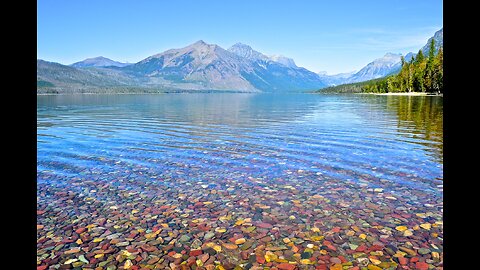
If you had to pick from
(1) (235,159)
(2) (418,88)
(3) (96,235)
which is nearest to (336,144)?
(1) (235,159)

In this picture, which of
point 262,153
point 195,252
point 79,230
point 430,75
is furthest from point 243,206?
point 430,75

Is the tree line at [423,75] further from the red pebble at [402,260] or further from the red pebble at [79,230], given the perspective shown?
the red pebble at [79,230]

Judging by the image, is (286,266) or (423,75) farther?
(423,75)

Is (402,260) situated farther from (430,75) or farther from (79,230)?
(430,75)

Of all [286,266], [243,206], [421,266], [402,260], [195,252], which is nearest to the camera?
[421,266]

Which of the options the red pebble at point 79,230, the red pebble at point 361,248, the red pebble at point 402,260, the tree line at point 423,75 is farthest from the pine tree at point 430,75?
the red pebble at point 79,230

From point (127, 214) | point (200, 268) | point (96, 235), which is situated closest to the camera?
point (200, 268)

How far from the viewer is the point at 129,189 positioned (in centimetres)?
1521

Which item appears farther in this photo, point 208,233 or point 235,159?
point 235,159

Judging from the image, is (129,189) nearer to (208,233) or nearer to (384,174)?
(208,233)

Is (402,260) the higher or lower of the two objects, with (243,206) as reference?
lower
